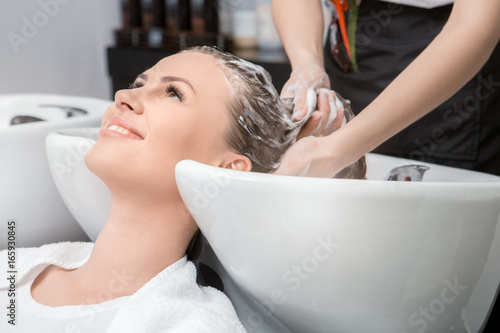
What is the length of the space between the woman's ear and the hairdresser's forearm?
374 mm

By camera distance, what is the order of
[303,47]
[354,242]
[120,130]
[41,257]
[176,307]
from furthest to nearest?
[303,47]
[41,257]
[120,130]
[176,307]
[354,242]

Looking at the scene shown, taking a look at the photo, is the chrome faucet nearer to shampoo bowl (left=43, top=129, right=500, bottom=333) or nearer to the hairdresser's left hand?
the hairdresser's left hand

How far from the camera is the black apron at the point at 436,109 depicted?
1.42m

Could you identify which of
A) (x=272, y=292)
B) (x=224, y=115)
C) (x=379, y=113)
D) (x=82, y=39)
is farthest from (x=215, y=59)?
(x=82, y=39)

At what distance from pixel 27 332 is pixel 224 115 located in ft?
1.78

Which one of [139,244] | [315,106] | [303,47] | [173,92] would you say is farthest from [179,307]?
[303,47]

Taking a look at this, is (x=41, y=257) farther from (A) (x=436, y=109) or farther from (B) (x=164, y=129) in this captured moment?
(A) (x=436, y=109)

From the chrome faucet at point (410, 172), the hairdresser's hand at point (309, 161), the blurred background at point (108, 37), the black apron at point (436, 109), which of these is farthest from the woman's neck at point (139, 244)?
the blurred background at point (108, 37)

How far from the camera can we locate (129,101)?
1.10 m

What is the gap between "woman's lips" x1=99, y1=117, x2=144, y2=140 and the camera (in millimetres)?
1076

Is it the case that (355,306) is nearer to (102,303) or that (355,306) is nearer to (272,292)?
(272,292)

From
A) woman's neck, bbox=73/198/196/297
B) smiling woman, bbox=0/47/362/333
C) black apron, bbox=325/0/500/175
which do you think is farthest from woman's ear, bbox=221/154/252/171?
black apron, bbox=325/0/500/175

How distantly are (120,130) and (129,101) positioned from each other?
0.19ft

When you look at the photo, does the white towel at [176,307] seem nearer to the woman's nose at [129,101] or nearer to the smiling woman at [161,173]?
the smiling woman at [161,173]
